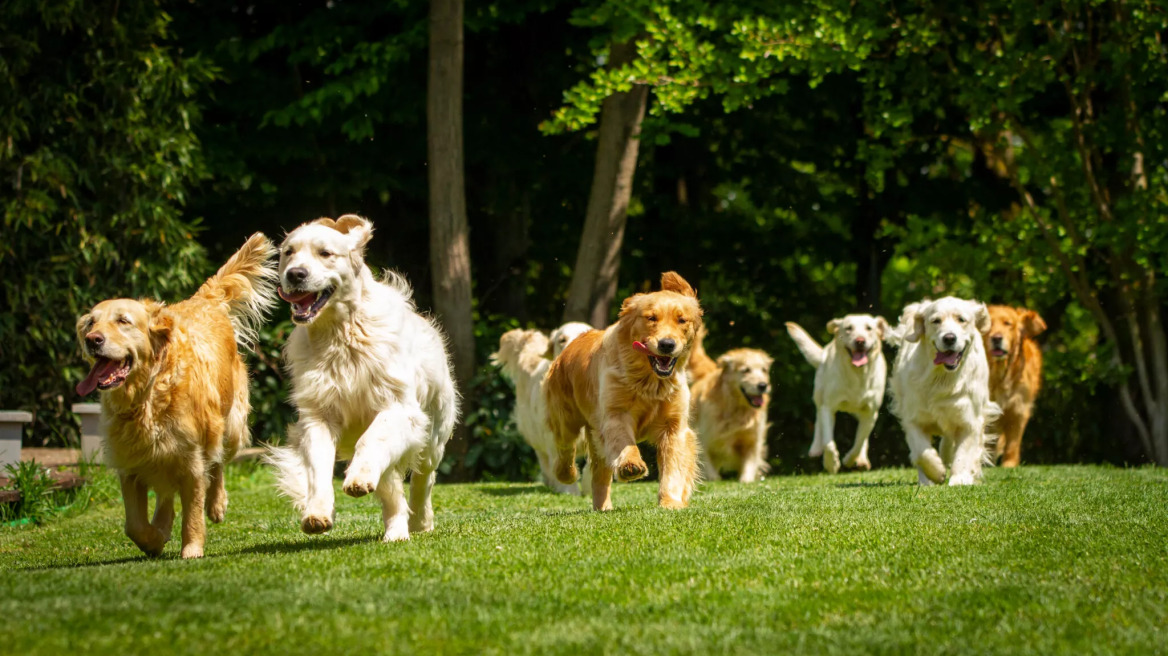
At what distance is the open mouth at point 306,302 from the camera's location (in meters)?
6.16

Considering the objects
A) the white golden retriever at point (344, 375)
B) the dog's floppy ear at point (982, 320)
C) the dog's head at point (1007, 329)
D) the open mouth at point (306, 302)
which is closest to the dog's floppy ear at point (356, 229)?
the white golden retriever at point (344, 375)

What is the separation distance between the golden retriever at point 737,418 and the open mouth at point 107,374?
7969 mm

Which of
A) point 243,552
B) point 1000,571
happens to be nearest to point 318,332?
point 243,552

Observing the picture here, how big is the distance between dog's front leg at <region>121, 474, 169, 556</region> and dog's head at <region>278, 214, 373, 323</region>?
1.33 m

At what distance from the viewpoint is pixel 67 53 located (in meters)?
13.5

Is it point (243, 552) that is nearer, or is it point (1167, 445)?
point (243, 552)

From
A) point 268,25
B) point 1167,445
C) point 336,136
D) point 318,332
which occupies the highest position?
point 268,25

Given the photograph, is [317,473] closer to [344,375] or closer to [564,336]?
[344,375]

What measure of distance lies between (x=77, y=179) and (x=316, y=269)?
8.28 metres

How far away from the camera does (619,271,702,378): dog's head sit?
752 centimetres

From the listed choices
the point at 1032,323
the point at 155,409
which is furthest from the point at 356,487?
the point at 1032,323

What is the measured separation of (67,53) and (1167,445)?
13509 millimetres

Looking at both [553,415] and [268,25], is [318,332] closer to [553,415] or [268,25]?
[553,415]

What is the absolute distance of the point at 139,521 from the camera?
654 cm
